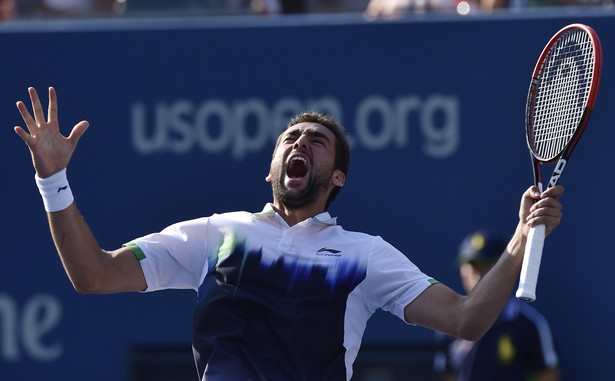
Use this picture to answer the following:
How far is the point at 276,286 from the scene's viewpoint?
3.28 m

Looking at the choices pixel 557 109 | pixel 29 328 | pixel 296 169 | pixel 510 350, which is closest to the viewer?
pixel 296 169

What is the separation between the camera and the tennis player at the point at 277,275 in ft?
10.3

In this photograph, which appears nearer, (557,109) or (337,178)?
(337,178)

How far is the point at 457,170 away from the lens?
6445 mm

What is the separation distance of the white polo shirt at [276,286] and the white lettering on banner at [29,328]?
334cm

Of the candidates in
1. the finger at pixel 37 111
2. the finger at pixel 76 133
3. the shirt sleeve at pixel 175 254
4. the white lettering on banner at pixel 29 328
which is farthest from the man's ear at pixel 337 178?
the white lettering on banner at pixel 29 328

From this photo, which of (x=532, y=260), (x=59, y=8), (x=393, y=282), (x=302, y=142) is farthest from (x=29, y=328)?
(x=532, y=260)

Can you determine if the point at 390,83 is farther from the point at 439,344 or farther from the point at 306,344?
the point at 306,344

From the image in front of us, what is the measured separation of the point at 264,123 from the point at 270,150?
6.9 inches

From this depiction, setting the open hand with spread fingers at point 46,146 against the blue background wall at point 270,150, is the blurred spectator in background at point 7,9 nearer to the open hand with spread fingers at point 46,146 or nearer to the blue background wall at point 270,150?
the blue background wall at point 270,150

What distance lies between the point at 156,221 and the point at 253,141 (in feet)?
2.59

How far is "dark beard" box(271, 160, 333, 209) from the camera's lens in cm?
352

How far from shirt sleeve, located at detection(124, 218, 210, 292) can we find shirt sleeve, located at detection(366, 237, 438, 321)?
1.79ft

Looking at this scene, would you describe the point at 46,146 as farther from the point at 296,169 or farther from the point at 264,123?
the point at 264,123
